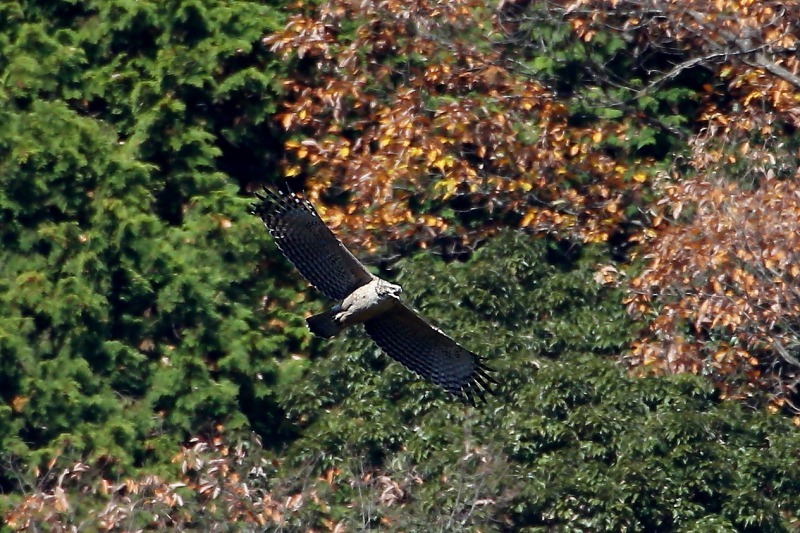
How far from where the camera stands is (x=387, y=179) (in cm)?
1284

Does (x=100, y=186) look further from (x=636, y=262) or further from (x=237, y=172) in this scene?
(x=636, y=262)

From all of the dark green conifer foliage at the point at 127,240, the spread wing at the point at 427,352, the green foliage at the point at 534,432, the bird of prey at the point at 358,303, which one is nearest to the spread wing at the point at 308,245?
the bird of prey at the point at 358,303

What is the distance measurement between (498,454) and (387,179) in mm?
2607

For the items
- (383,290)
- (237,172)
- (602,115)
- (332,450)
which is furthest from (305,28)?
(383,290)

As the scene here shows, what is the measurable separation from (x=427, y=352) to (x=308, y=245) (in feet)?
3.29

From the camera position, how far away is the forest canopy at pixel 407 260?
11.2 meters

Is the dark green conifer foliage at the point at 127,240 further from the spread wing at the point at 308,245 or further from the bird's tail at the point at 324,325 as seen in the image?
the bird's tail at the point at 324,325

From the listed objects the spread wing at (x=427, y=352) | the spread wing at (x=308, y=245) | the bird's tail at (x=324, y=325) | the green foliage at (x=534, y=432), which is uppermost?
the spread wing at (x=308, y=245)

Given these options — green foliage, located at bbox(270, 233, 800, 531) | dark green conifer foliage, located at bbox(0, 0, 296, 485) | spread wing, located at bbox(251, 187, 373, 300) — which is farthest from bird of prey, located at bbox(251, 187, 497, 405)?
dark green conifer foliage, located at bbox(0, 0, 296, 485)

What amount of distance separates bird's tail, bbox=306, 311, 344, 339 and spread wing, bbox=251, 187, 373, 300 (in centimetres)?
38

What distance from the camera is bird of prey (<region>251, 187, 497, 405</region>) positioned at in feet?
31.2

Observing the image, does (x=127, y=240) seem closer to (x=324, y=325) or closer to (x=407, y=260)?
(x=407, y=260)

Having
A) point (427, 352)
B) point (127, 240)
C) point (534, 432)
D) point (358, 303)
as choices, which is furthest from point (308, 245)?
point (127, 240)

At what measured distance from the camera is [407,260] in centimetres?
1232
